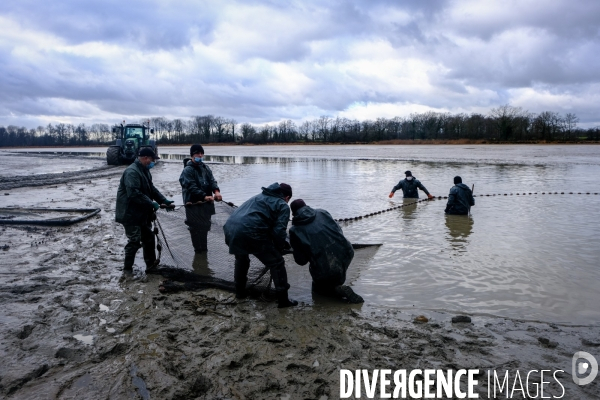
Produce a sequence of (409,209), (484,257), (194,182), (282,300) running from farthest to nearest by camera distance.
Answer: (409,209) → (484,257) → (194,182) → (282,300)

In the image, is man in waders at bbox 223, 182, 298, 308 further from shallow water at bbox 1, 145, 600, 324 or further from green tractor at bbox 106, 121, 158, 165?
green tractor at bbox 106, 121, 158, 165

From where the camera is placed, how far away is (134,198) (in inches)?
217

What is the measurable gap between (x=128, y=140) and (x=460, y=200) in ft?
72.6

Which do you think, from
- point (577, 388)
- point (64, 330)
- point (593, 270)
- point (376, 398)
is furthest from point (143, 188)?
point (593, 270)

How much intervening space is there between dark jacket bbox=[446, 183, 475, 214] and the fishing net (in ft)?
18.7

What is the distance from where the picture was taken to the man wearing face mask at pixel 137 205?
5.50 meters

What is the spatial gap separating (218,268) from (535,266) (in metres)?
4.58

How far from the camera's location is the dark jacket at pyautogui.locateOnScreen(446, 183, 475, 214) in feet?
33.5

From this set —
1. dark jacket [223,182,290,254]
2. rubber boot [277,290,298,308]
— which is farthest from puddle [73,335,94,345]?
rubber boot [277,290,298,308]

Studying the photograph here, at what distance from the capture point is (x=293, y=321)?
14.2ft

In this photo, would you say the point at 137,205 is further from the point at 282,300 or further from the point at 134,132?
the point at 134,132

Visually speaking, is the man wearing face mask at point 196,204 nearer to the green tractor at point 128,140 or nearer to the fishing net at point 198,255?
the fishing net at point 198,255

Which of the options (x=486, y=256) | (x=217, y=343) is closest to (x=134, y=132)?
(x=486, y=256)

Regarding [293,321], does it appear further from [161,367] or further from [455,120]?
[455,120]
